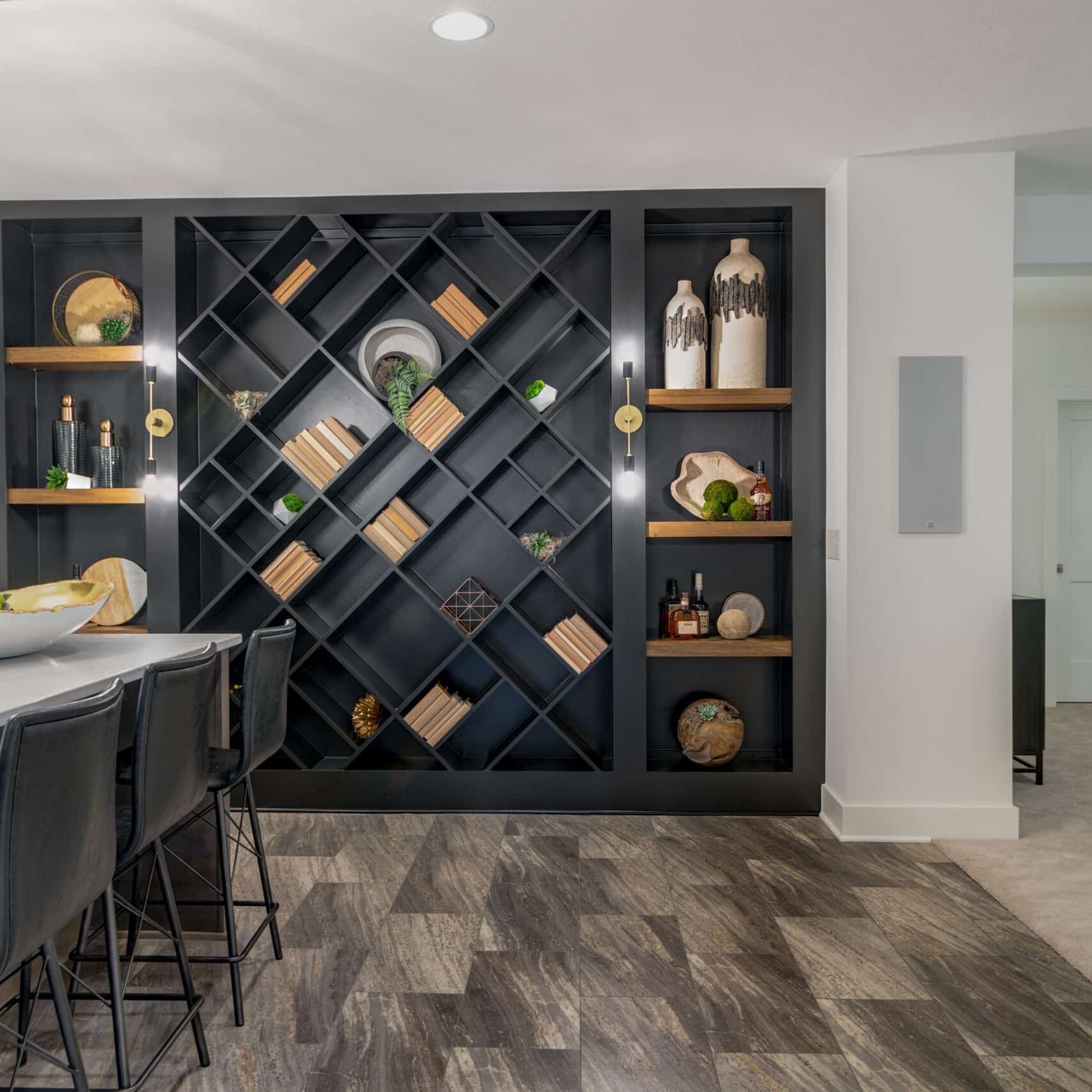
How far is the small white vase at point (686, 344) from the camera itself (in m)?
3.78

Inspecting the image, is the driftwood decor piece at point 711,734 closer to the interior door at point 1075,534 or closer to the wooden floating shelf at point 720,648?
the wooden floating shelf at point 720,648

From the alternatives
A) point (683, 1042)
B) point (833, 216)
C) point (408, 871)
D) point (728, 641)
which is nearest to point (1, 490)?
point (408, 871)

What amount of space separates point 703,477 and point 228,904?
104 inches

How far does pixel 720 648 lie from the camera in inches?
146

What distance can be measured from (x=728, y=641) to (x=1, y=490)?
3.27m

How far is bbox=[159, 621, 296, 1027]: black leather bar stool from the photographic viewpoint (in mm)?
2256

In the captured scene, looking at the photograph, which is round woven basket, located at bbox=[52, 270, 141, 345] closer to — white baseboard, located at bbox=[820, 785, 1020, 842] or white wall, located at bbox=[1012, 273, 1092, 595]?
white baseboard, located at bbox=[820, 785, 1020, 842]

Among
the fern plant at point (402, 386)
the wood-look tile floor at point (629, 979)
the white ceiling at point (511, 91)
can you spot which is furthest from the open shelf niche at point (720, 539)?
the fern plant at point (402, 386)

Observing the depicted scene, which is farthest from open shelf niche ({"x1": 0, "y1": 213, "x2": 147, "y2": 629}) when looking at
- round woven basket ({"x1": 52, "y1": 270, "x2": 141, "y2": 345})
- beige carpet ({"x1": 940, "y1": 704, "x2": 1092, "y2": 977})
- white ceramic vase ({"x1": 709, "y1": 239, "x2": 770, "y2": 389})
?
beige carpet ({"x1": 940, "y1": 704, "x2": 1092, "y2": 977})

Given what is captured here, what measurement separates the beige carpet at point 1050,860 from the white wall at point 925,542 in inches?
6.4

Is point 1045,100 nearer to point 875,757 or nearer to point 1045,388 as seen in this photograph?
point 875,757

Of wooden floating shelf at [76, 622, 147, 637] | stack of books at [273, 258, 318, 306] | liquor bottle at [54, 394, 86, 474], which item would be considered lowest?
wooden floating shelf at [76, 622, 147, 637]

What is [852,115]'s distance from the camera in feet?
9.95

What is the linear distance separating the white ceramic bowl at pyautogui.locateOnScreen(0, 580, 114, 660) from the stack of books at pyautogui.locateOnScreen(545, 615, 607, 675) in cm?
189
